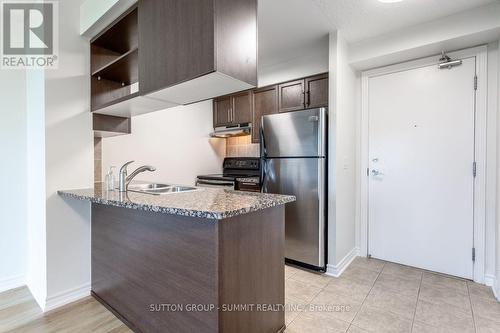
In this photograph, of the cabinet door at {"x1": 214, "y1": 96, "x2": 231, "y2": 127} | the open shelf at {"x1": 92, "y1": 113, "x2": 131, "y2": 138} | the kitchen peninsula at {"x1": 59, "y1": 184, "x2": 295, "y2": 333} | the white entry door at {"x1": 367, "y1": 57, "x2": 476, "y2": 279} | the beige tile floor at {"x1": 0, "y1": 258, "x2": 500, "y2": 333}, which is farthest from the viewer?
the cabinet door at {"x1": 214, "y1": 96, "x2": 231, "y2": 127}

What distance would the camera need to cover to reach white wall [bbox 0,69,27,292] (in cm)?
225

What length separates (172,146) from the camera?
341cm

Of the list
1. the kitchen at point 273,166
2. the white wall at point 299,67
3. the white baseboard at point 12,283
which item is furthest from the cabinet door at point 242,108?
the white baseboard at point 12,283

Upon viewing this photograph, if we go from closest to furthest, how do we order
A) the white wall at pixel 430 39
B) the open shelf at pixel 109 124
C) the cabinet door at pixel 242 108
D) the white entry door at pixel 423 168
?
the white wall at pixel 430 39, the open shelf at pixel 109 124, the white entry door at pixel 423 168, the cabinet door at pixel 242 108

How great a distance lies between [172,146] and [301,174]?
1.78 meters

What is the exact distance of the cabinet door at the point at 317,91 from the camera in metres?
2.79

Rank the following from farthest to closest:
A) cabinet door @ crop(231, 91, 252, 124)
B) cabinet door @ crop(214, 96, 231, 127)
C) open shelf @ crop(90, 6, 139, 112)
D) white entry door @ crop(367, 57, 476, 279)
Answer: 1. cabinet door @ crop(214, 96, 231, 127)
2. cabinet door @ crop(231, 91, 252, 124)
3. white entry door @ crop(367, 57, 476, 279)
4. open shelf @ crop(90, 6, 139, 112)

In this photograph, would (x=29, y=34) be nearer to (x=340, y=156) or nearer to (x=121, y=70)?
(x=121, y=70)

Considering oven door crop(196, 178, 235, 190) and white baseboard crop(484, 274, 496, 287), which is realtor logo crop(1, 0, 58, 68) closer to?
oven door crop(196, 178, 235, 190)

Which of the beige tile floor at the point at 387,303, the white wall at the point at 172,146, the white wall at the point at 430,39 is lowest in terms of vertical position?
the beige tile floor at the point at 387,303

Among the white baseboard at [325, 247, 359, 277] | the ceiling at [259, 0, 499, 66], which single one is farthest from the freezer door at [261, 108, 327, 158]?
the white baseboard at [325, 247, 359, 277]

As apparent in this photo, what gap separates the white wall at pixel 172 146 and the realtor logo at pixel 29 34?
0.93 m

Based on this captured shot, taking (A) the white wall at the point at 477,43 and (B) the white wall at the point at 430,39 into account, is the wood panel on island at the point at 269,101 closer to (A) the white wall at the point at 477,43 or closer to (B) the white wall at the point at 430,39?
(B) the white wall at the point at 430,39

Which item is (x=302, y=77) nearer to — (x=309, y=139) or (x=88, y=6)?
(x=309, y=139)
